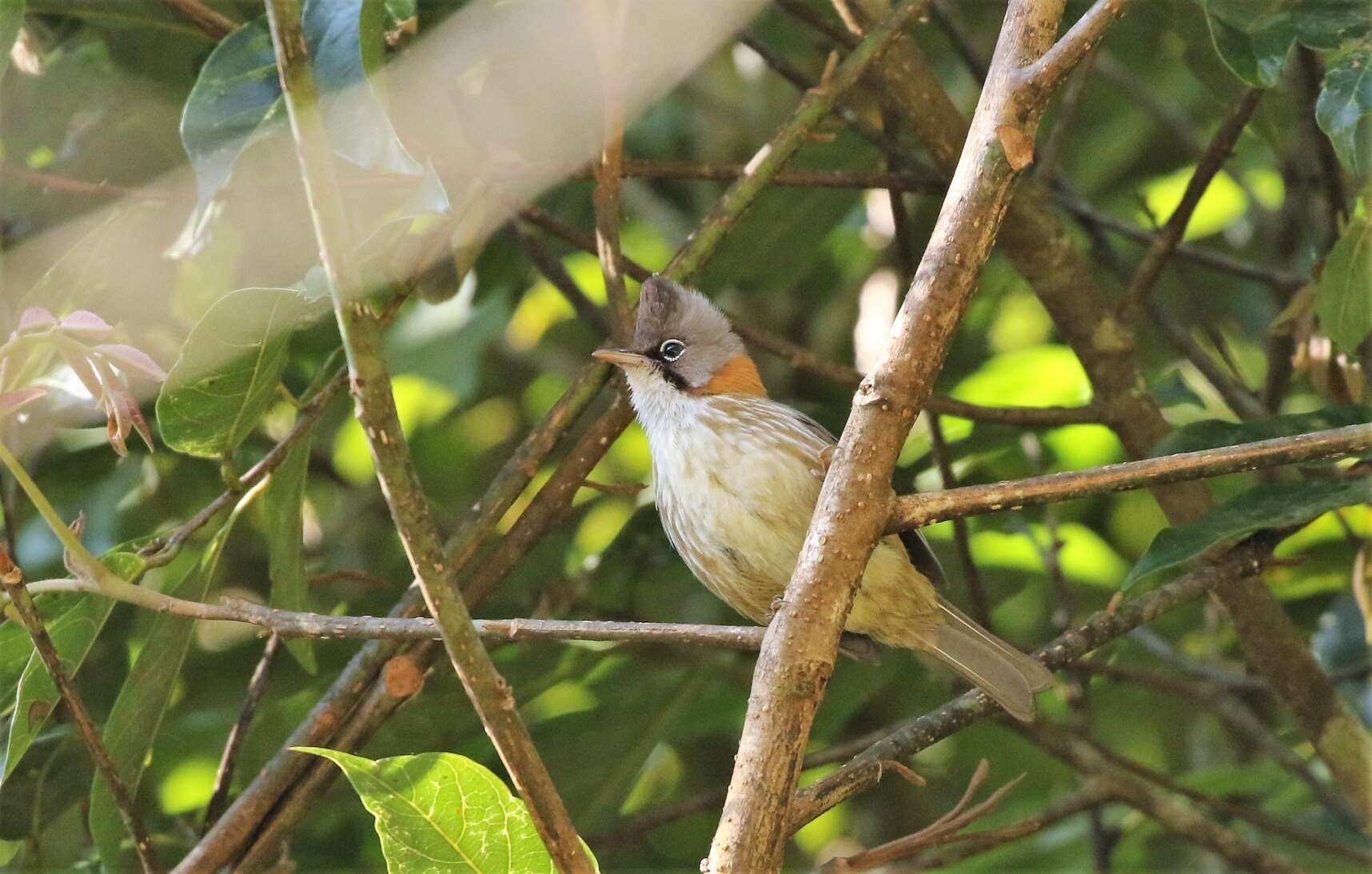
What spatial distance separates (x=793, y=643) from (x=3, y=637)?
1.59 m

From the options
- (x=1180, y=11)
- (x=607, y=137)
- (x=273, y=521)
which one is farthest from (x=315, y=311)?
(x=1180, y=11)

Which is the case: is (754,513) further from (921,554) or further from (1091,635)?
(1091,635)

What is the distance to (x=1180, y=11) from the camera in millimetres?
3465

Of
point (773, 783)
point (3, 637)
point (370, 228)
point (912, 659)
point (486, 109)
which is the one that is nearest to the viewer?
point (773, 783)

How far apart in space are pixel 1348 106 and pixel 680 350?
1.67 meters

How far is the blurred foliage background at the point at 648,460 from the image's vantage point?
3762mm

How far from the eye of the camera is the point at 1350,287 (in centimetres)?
291

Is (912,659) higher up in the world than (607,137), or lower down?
lower down

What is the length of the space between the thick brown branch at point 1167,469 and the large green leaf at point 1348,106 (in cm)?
76

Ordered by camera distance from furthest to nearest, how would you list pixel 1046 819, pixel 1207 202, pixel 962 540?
pixel 1207 202
pixel 962 540
pixel 1046 819

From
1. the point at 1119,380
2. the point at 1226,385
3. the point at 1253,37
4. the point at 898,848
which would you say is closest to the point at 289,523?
the point at 898,848

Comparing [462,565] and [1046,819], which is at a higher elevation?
[462,565]

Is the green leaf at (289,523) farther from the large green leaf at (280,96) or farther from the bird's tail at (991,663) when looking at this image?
the bird's tail at (991,663)

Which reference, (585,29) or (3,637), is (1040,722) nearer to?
(585,29)
